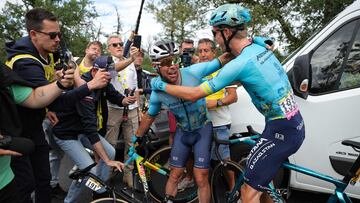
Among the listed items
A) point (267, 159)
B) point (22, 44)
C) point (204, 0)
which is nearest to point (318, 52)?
point (267, 159)

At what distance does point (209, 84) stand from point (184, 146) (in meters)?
0.98

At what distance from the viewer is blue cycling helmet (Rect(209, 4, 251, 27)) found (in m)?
2.45

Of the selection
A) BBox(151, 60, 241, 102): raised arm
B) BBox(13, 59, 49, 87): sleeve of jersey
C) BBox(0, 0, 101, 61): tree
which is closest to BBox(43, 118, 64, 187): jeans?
BBox(13, 59, 49, 87): sleeve of jersey

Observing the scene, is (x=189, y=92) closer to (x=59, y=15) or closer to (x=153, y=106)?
(x=153, y=106)

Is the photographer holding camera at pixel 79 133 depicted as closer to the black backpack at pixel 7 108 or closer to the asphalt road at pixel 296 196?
the asphalt road at pixel 296 196

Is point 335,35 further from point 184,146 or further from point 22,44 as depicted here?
point 22,44

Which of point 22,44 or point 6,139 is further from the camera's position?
point 22,44

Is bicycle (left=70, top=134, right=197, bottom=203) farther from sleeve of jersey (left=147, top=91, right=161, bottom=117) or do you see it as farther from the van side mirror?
the van side mirror

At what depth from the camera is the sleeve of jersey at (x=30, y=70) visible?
2.38m

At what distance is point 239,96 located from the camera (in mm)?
4047

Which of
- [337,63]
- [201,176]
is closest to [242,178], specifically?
[201,176]

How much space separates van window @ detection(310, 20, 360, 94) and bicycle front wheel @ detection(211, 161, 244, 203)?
118 centimetres

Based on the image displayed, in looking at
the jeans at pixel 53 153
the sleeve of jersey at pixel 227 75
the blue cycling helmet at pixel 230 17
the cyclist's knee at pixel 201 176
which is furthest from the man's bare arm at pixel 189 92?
the jeans at pixel 53 153

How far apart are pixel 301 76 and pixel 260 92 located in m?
0.97
